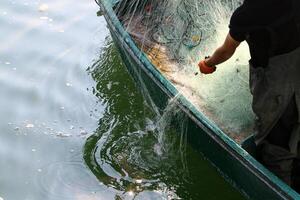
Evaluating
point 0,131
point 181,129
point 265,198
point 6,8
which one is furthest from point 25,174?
point 6,8

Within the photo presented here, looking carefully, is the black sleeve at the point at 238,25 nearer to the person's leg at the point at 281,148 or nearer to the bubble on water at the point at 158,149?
the person's leg at the point at 281,148

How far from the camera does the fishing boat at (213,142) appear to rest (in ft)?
11.0

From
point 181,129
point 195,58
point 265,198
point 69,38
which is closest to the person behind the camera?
point 265,198

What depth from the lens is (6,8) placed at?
6.50m

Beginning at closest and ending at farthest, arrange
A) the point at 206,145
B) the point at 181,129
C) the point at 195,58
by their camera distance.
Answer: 1. the point at 206,145
2. the point at 181,129
3. the point at 195,58

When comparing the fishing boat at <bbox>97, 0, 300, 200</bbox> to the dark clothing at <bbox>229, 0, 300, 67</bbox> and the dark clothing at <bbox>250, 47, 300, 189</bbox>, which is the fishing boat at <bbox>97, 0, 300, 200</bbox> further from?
the dark clothing at <bbox>229, 0, 300, 67</bbox>

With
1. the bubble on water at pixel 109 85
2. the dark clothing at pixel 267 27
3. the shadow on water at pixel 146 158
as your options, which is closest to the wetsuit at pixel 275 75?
the dark clothing at pixel 267 27

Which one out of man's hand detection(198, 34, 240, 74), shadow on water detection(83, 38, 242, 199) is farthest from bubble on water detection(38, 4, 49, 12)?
man's hand detection(198, 34, 240, 74)

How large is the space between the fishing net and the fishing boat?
0.17 metres

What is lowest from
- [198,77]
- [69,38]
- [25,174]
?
[25,174]

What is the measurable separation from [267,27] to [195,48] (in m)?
1.56

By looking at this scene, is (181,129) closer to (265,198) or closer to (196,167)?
(196,167)

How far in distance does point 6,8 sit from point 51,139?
2.30 m

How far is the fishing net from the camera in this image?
160 inches
